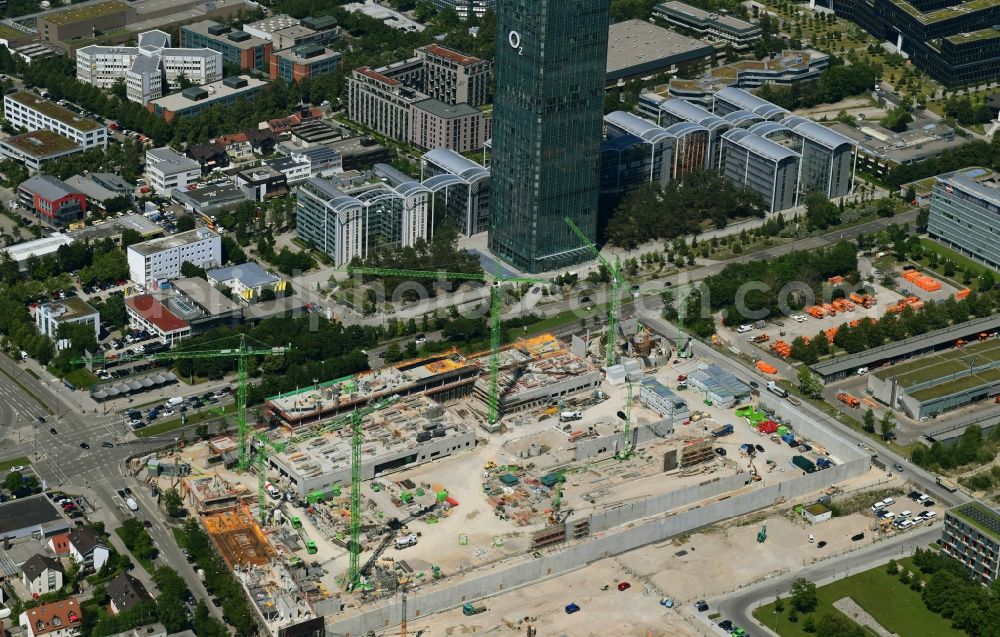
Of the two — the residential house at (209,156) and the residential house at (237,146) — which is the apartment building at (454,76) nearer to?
the residential house at (237,146)

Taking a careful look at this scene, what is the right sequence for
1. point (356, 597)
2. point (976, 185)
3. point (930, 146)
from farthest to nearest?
1. point (930, 146)
2. point (976, 185)
3. point (356, 597)

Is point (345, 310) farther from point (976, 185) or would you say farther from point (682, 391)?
point (976, 185)

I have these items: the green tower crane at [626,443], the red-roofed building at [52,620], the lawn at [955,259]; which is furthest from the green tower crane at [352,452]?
the lawn at [955,259]

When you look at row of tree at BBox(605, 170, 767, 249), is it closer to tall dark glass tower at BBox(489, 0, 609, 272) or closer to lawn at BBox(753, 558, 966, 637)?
tall dark glass tower at BBox(489, 0, 609, 272)

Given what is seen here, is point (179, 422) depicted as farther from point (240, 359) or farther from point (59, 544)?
point (59, 544)

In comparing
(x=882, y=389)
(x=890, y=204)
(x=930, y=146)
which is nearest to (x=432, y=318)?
(x=882, y=389)

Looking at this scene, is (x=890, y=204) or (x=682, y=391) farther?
(x=890, y=204)
